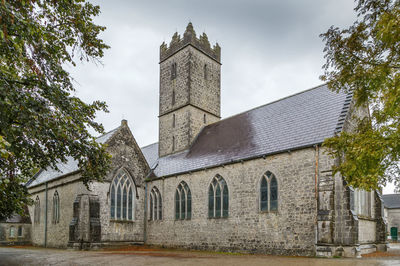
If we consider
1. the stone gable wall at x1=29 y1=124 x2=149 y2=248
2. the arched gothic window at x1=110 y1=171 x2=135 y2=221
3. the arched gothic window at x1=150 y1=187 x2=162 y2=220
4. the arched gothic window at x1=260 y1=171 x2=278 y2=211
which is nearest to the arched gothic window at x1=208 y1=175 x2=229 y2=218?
the arched gothic window at x1=260 y1=171 x2=278 y2=211

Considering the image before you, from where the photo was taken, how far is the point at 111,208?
23203mm

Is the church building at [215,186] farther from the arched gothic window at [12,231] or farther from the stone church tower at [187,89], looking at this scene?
the arched gothic window at [12,231]

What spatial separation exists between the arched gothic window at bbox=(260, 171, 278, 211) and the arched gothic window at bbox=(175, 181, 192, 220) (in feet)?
19.0

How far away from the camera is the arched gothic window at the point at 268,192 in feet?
58.8

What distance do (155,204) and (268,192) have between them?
10093mm

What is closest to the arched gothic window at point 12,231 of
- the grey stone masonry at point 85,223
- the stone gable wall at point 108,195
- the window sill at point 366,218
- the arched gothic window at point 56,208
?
the stone gable wall at point 108,195

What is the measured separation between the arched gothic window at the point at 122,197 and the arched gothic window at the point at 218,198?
6705mm

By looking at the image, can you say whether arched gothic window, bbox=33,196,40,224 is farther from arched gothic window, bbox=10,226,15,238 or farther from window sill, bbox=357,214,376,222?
window sill, bbox=357,214,376,222

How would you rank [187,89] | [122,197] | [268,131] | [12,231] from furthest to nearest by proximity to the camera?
[12,231]
[187,89]
[122,197]
[268,131]

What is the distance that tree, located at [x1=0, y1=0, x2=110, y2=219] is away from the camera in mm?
6910

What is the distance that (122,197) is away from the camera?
24.0 metres

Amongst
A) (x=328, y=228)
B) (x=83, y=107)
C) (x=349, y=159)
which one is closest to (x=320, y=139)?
(x=328, y=228)

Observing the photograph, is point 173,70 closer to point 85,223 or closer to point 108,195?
point 108,195

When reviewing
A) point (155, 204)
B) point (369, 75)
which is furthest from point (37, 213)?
point (369, 75)
